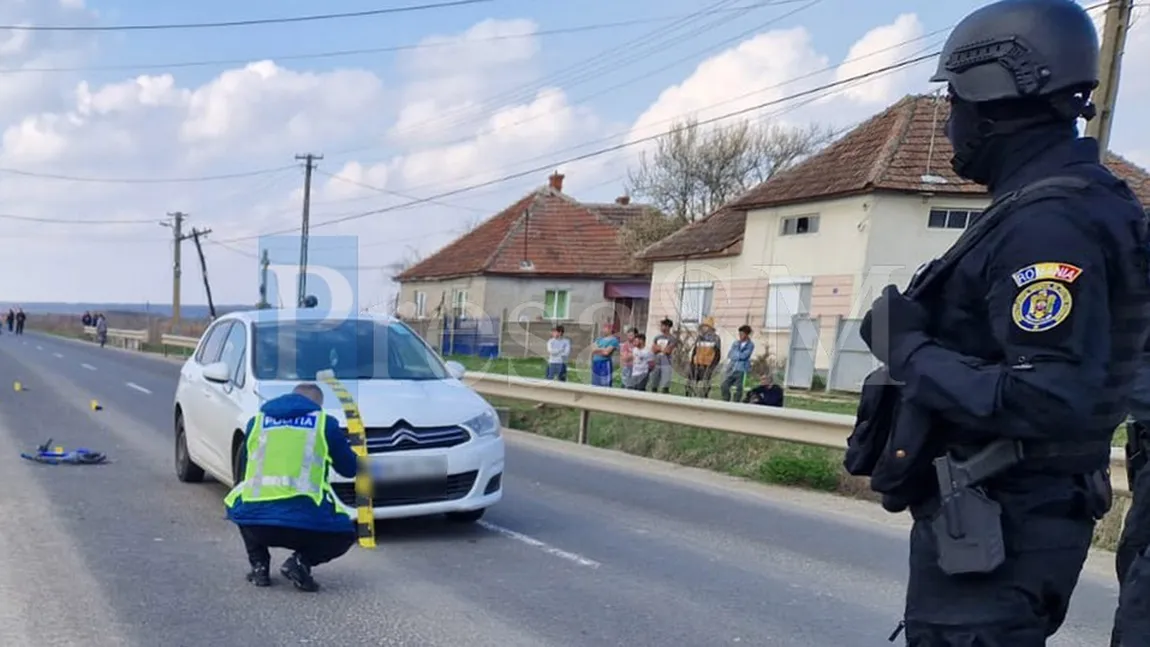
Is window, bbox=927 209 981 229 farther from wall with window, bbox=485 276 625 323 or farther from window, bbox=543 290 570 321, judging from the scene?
window, bbox=543 290 570 321

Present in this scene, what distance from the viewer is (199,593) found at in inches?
214

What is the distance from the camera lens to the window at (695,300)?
91.7 ft

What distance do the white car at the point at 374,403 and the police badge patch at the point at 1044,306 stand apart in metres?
4.93

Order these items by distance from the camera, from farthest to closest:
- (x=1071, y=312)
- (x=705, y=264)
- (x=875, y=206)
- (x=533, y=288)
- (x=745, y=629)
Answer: (x=533, y=288), (x=705, y=264), (x=875, y=206), (x=745, y=629), (x=1071, y=312)

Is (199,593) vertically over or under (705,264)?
under

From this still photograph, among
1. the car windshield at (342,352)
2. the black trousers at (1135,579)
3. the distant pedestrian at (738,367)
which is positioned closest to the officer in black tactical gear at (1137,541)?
the black trousers at (1135,579)

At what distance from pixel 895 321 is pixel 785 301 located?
23.0 m

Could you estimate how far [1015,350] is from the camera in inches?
86.1

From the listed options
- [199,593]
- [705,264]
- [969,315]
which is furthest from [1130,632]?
[705,264]

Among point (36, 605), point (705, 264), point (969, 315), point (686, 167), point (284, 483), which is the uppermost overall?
point (686, 167)

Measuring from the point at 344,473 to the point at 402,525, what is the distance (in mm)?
1637

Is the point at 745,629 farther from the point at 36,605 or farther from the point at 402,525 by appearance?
the point at 36,605

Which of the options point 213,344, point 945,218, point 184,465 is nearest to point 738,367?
point 213,344

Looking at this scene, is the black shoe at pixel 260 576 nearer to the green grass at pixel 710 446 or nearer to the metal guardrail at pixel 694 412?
the metal guardrail at pixel 694 412
